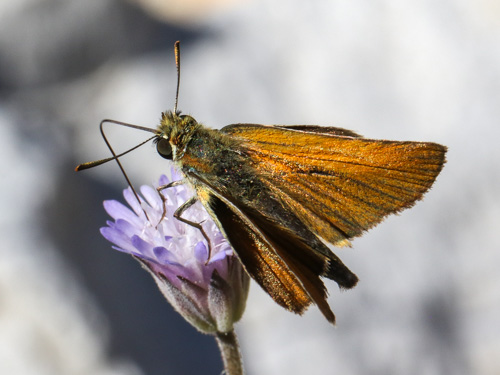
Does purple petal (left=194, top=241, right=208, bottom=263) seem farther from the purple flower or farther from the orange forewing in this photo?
the orange forewing

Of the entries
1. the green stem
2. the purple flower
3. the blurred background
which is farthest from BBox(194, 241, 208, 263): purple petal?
the blurred background

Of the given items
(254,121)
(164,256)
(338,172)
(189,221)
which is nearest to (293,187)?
(338,172)

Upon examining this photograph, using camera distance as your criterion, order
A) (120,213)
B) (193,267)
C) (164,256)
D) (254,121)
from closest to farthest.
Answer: (164,256)
(193,267)
(120,213)
(254,121)

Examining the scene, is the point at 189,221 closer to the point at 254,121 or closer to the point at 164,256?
the point at 164,256

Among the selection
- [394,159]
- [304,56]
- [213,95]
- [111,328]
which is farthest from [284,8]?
[394,159]

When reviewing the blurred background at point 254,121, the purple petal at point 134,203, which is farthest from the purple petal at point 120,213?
the blurred background at point 254,121
